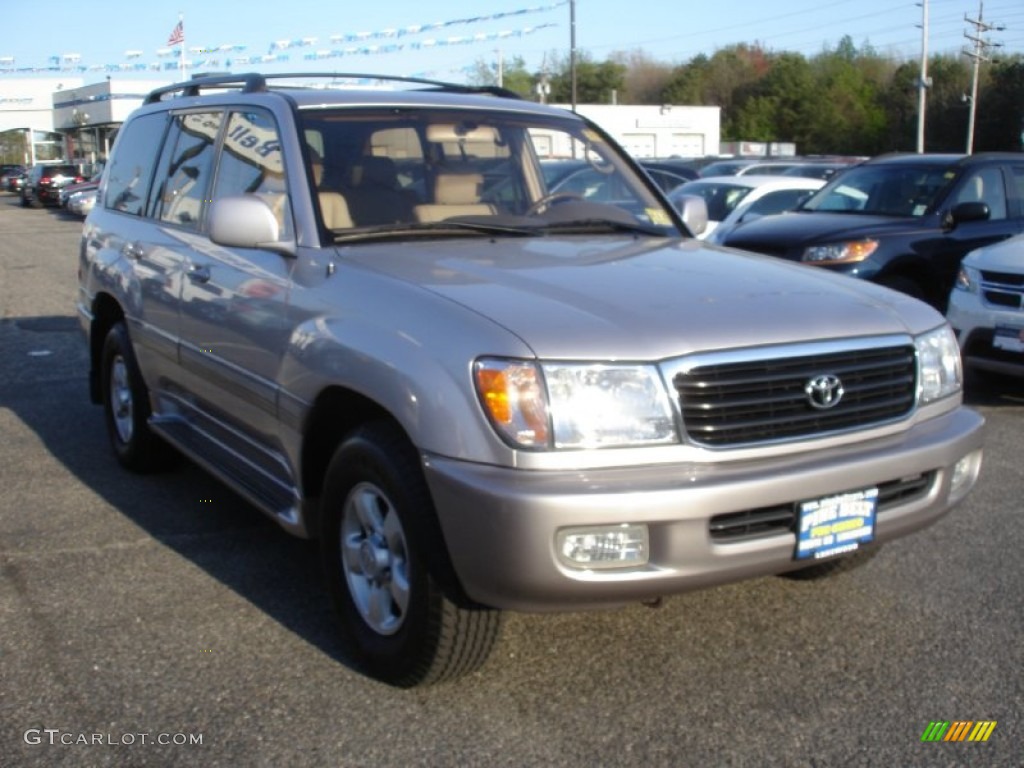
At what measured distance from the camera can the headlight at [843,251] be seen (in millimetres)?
8758

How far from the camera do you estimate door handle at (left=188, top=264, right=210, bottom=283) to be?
4647 millimetres

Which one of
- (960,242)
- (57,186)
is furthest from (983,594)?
(57,186)

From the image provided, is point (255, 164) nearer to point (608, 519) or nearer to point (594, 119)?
point (608, 519)

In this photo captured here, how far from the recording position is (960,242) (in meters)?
9.12

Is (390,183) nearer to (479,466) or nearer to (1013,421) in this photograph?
(479,466)

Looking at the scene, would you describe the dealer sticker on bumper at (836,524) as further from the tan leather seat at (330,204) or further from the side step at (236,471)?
the tan leather seat at (330,204)

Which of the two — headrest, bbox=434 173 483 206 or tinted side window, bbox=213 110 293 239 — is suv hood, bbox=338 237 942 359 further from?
tinted side window, bbox=213 110 293 239

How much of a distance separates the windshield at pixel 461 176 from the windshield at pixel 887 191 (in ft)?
16.6

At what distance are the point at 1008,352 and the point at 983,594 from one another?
3400 mm

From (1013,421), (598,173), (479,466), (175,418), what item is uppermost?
(598,173)

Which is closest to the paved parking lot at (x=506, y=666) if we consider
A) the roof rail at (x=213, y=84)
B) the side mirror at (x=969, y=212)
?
the roof rail at (x=213, y=84)

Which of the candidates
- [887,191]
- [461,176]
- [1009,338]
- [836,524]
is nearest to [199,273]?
[461,176]

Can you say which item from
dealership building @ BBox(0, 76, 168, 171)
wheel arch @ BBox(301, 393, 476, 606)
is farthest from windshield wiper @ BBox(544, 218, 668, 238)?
dealership building @ BBox(0, 76, 168, 171)

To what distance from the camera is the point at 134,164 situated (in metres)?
6.07
